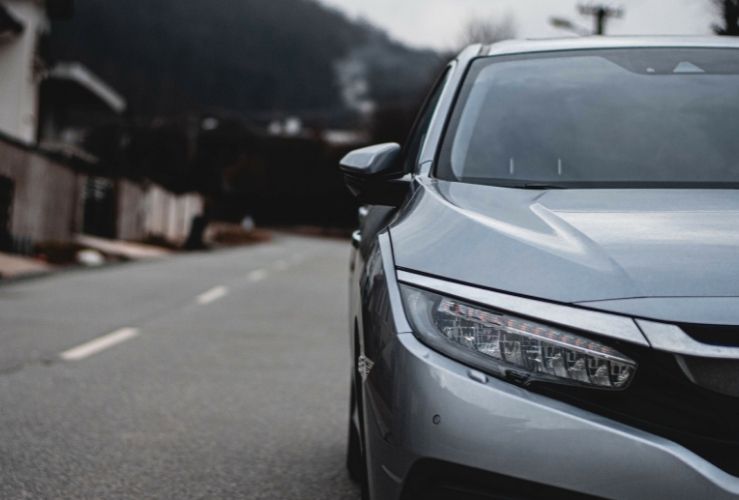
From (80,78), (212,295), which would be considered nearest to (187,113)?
(80,78)

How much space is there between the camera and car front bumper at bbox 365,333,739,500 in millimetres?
2059

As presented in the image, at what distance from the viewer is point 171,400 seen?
5.86 metres

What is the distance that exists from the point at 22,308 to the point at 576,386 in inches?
393

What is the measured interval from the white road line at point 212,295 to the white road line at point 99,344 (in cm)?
331

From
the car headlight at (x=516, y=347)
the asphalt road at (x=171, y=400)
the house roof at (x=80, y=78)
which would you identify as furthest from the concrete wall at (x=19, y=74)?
the car headlight at (x=516, y=347)

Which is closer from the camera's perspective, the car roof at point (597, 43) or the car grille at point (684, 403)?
the car grille at point (684, 403)

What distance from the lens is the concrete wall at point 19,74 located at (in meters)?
34.3

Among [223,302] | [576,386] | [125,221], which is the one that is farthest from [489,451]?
[125,221]

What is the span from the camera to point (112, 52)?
122 metres

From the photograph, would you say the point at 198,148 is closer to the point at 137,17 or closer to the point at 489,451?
the point at 489,451

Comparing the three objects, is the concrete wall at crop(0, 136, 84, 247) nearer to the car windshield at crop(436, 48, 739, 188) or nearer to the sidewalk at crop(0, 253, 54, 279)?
the sidewalk at crop(0, 253, 54, 279)

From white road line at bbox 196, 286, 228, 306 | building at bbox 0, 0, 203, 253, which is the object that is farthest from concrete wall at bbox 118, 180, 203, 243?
white road line at bbox 196, 286, 228, 306

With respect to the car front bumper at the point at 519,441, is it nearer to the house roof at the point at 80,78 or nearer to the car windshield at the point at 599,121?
the car windshield at the point at 599,121

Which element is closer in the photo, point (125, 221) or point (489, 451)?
point (489, 451)
